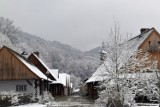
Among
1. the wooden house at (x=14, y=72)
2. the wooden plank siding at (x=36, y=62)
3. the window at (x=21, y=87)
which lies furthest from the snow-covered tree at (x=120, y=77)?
the wooden plank siding at (x=36, y=62)

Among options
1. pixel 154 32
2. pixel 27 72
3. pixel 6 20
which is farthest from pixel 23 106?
pixel 6 20

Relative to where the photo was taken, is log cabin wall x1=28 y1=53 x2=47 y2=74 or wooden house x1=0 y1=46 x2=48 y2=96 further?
log cabin wall x1=28 y1=53 x2=47 y2=74

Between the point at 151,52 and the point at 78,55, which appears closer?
the point at 151,52

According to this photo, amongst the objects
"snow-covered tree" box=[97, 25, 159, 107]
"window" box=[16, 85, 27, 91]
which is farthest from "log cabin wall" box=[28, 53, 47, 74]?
"snow-covered tree" box=[97, 25, 159, 107]

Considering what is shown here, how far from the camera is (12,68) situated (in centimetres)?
3772

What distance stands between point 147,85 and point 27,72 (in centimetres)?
1870

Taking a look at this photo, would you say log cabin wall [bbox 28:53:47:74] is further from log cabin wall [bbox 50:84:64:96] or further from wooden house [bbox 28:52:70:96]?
log cabin wall [bbox 50:84:64:96]

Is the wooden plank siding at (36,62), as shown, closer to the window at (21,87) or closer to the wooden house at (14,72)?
the window at (21,87)

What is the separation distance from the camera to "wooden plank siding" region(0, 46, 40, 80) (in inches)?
1467

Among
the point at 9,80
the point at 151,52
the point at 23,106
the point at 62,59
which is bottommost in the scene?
the point at 23,106

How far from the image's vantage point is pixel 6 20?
102 m

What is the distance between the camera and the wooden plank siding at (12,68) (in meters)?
37.2

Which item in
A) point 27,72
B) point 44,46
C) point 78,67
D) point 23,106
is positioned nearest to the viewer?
point 23,106

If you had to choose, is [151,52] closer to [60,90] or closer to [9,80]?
[9,80]
